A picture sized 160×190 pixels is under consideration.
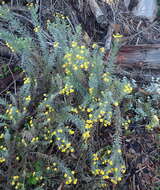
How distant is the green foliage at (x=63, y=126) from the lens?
213cm

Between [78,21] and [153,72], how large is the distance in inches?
55.8

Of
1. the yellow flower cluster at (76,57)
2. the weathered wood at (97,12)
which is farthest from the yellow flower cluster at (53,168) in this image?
the weathered wood at (97,12)

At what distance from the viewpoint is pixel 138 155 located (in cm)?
256

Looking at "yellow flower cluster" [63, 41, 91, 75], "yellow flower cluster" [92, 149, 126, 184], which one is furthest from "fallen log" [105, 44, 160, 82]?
"yellow flower cluster" [92, 149, 126, 184]

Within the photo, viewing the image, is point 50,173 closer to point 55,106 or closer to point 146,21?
point 55,106

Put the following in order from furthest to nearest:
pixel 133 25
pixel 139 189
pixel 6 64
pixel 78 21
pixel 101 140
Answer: pixel 133 25 < pixel 78 21 < pixel 6 64 < pixel 101 140 < pixel 139 189

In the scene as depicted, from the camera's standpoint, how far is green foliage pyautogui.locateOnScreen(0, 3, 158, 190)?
2135mm

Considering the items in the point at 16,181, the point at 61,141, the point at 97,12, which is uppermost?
the point at 97,12

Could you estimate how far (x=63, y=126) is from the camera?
2.24m

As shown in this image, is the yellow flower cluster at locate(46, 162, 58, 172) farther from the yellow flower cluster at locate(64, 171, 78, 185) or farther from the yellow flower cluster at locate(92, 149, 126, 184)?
the yellow flower cluster at locate(92, 149, 126, 184)

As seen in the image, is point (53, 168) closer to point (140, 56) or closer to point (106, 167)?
point (106, 167)

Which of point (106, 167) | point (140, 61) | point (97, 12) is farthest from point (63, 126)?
point (97, 12)

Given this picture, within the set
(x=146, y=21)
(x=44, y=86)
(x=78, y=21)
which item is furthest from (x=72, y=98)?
(x=146, y=21)

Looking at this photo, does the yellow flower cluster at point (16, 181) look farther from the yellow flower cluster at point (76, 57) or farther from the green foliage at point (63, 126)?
the yellow flower cluster at point (76, 57)
